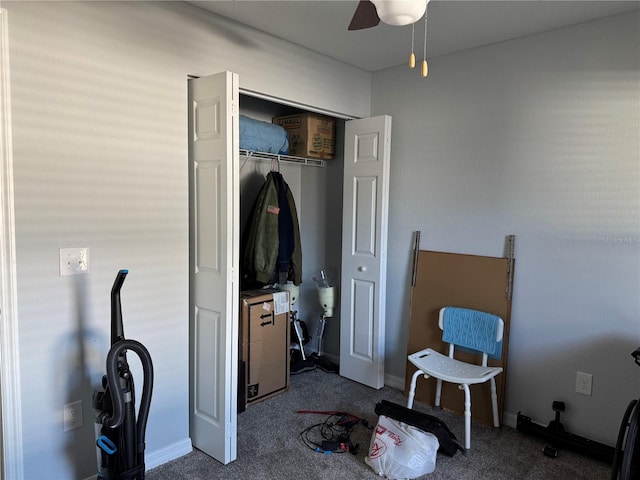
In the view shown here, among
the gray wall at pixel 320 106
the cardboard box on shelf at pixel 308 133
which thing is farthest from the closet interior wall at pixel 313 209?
the gray wall at pixel 320 106

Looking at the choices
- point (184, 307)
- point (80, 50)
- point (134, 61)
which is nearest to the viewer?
point (80, 50)

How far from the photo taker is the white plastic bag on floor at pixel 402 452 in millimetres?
2221

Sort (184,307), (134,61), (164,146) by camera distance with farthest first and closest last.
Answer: (184,307) < (164,146) < (134,61)

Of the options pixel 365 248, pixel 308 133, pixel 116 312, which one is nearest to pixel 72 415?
pixel 116 312

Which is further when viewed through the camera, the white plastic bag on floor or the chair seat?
the chair seat

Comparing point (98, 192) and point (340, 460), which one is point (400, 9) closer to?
point (98, 192)

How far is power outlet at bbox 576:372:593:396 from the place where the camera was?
8.23 ft

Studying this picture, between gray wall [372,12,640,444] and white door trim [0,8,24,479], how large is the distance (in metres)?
2.44

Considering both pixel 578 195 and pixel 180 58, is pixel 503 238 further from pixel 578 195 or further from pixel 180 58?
pixel 180 58

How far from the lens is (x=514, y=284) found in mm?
2783

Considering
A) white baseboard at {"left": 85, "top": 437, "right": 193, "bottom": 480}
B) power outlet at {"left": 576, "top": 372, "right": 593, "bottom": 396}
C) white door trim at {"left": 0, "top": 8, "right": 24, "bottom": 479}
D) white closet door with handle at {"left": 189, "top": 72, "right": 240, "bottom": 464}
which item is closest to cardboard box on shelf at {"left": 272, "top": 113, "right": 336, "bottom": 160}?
white closet door with handle at {"left": 189, "top": 72, "right": 240, "bottom": 464}

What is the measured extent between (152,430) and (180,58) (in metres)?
1.95

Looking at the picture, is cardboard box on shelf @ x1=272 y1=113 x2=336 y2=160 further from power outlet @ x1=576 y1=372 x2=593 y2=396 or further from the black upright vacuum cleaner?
power outlet @ x1=576 y1=372 x2=593 y2=396

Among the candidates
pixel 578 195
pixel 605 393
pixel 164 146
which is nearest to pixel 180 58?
pixel 164 146
